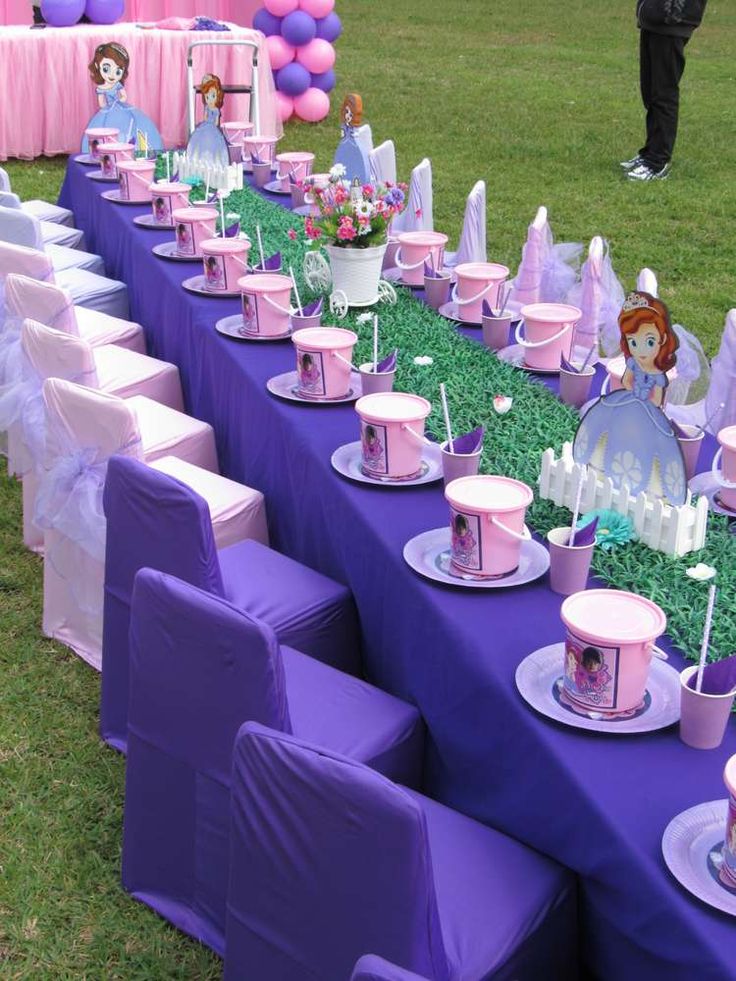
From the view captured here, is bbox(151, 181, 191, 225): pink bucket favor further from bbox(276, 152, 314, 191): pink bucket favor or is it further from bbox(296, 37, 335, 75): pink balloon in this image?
bbox(296, 37, 335, 75): pink balloon


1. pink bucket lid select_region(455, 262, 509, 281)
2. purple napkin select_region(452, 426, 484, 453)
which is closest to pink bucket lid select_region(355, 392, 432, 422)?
purple napkin select_region(452, 426, 484, 453)

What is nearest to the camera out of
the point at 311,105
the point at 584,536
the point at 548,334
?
the point at 584,536

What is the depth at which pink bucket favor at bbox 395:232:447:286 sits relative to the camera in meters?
3.25

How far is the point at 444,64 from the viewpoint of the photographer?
11.5 m

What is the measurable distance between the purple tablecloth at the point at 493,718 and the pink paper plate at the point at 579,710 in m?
0.02

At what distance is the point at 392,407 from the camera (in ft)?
7.11

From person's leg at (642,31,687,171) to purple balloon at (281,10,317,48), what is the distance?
2.45m

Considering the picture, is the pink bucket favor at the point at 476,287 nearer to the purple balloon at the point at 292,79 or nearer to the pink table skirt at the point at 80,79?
the pink table skirt at the point at 80,79

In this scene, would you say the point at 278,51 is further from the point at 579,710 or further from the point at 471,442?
the point at 579,710

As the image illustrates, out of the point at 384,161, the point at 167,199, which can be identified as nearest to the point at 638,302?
the point at 167,199

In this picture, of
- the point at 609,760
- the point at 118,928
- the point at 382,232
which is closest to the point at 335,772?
the point at 609,760

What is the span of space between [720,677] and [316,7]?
7.63 m

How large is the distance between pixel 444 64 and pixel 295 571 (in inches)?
396

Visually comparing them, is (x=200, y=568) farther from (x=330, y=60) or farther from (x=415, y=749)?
(x=330, y=60)
